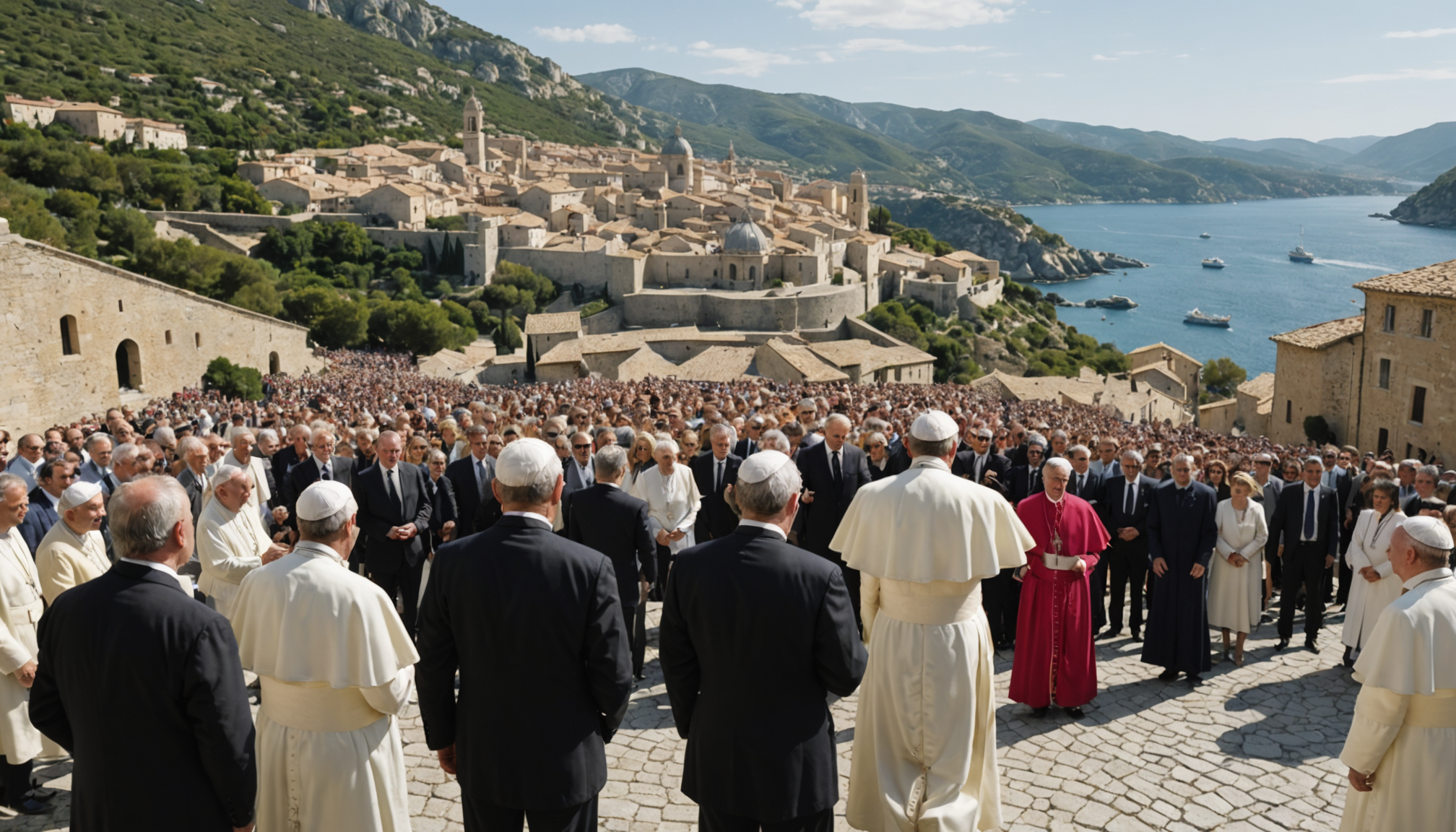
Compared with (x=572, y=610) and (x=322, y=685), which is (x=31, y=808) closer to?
(x=322, y=685)

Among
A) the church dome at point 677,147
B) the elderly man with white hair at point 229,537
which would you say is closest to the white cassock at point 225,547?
the elderly man with white hair at point 229,537

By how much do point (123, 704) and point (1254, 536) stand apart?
711 cm

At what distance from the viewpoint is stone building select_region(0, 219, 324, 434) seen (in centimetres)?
1722

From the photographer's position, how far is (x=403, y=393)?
20.3 meters

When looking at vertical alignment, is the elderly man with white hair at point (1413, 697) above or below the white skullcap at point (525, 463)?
below

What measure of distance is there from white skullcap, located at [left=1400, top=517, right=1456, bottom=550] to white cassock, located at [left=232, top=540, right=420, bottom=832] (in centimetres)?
381

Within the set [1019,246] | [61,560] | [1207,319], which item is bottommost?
[1207,319]

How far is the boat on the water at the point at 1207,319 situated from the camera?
100688 millimetres

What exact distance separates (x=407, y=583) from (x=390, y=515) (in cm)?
53

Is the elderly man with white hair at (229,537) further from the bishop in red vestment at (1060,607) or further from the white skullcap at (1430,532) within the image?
the white skullcap at (1430,532)

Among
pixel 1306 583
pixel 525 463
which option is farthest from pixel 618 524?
pixel 1306 583

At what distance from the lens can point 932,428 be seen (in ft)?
14.2

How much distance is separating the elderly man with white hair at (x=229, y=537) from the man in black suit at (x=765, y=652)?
2.74m

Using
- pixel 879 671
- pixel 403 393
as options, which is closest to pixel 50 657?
pixel 879 671
